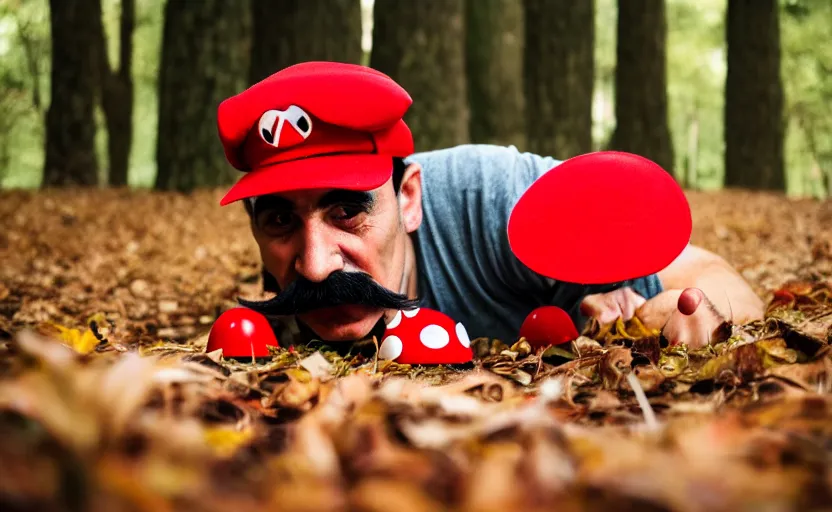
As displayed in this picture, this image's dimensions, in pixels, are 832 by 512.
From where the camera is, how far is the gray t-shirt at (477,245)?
120 inches

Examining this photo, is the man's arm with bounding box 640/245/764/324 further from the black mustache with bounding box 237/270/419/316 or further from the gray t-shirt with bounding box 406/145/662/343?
the black mustache with bounding box 237/270/419/316

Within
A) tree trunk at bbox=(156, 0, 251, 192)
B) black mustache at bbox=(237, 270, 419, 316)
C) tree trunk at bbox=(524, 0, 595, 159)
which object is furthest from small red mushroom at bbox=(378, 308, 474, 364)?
tree trunk at bbox=(524, 0, 595, 159)

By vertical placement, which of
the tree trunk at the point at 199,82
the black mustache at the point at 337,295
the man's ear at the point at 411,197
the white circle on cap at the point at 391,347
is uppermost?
the tree trunk at the point at 199,82

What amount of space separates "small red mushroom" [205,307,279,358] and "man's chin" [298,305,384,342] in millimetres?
227

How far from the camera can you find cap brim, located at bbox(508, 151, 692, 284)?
223 centimetres

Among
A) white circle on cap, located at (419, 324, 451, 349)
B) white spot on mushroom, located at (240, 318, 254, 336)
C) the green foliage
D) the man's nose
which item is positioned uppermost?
the green foliage

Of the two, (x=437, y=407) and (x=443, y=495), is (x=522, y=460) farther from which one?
(x=437, y=407)

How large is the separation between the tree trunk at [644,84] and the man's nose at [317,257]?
775cm

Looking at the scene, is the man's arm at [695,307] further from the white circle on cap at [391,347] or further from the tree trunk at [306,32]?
the tree trunk at [306,32]

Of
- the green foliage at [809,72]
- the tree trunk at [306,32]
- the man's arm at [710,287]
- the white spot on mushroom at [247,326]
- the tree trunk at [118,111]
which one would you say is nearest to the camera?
the white spot on mushroom at [247,326]

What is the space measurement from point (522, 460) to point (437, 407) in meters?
0.38

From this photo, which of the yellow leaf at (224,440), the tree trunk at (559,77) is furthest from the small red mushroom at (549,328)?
the tree trunk at (559,77)

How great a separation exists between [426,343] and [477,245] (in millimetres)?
806

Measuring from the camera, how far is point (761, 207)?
765cm
